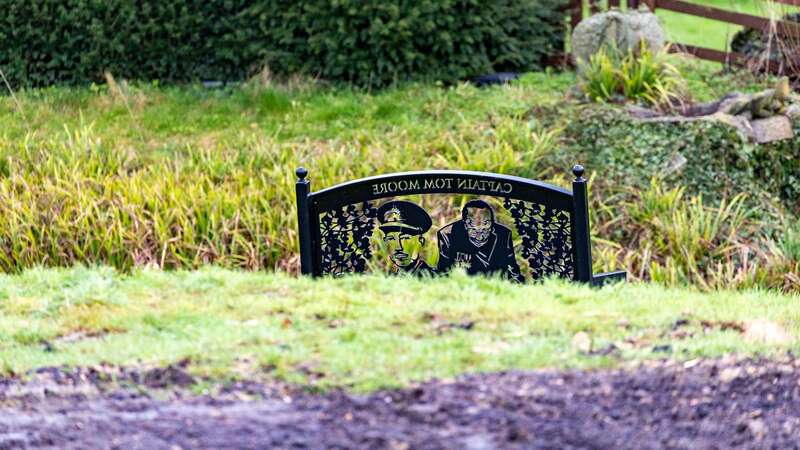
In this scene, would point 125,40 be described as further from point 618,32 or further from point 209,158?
point 618,32

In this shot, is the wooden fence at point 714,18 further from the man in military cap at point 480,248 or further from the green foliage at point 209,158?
the man in military cap at point 480,248

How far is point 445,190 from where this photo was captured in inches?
225

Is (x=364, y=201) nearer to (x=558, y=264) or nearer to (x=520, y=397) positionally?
(x=558, y=264)

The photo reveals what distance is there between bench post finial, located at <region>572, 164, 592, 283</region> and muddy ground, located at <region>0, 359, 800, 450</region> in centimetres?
195

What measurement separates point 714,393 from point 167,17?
28.4 feet

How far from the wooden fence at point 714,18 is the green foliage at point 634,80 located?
133cm

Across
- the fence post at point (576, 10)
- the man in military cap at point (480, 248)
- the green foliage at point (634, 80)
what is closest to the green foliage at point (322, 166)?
the green foliage at point (634, 80)

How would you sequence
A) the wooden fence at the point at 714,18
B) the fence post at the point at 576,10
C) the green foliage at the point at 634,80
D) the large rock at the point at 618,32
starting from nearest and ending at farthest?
the green foliage at the point at 634,80 < the large rock at the point at 618,32 < the wooden fence at the point at 714,18 < the fence post at the point at 576,10

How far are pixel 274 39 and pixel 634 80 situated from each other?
343 cm

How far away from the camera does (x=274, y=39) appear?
10.9 meters

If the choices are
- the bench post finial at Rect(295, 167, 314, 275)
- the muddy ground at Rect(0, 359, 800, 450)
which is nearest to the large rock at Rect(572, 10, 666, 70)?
the bench post finial at Rect(295, 167, 314, 275)

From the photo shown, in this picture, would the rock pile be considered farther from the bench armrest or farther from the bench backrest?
the bench backrest

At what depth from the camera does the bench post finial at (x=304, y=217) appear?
5.74 metres

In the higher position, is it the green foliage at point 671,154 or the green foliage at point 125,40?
the green foliage at point 125,40
